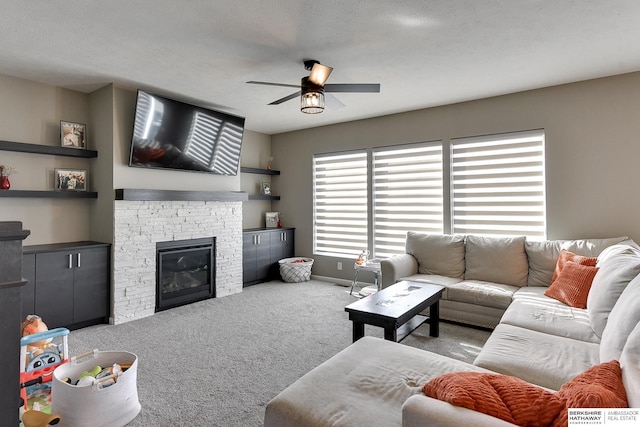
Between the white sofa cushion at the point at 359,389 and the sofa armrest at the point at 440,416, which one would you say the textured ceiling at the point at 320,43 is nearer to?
the white sofa cushion at the point at 359,389

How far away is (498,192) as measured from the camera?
4203mm

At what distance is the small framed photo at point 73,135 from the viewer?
383cm

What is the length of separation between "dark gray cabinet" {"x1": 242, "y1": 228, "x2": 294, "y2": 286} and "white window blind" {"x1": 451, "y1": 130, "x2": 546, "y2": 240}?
111 inches

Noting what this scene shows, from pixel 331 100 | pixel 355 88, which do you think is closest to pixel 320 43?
pixel 355 88

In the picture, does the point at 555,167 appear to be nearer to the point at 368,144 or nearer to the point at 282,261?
the point at 368,144

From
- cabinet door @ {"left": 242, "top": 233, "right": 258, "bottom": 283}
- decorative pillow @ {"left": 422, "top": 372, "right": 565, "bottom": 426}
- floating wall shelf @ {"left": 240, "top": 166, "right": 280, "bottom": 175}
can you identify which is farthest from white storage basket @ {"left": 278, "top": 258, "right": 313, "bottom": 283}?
decorative pillow @ {"left": 422, "top": 372, "right": 565, "bottom": 426}

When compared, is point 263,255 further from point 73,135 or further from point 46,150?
point 46,150

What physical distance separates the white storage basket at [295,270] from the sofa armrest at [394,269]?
6.17ft

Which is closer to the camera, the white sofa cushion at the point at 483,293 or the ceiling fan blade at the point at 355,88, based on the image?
the ceiling fan blade at the point at 355,88

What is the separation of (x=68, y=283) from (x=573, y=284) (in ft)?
15.7

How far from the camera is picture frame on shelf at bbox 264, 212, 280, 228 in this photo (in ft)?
20.1

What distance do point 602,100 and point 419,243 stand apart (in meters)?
2.47

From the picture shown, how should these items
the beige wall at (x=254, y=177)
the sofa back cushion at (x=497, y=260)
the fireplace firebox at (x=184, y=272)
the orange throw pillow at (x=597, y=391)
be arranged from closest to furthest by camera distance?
the orange throw pillow at (x=597, y=391) → the sofa back cushion at (x=497, y=260) → the fireplace firebox at (x=184, y=272) → the beige wall at (x=254, y=177)

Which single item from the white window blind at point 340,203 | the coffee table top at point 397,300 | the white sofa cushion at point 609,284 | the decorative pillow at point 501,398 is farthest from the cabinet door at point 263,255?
the decorative pillow at point 501,398
